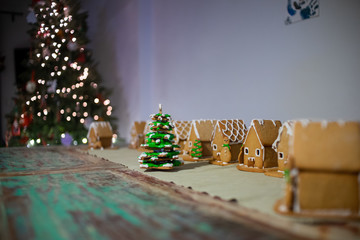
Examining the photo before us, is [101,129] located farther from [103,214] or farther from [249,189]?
[103,214]

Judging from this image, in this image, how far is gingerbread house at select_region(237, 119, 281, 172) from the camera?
2.84 m

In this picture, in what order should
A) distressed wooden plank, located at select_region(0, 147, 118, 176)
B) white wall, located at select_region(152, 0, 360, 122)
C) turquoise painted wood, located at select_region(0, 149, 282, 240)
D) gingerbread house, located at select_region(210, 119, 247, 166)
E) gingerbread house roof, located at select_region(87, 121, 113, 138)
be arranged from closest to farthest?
turquoise painted wood, located at select_region(0, 149, 282, 240), distressed wooden plank, located at select_region(0, 147, 118, 176), white wall, located at select_region(152, 0, 360, 122), gingerbread house, located at select_region(210, 119, 247, 166), gingerbread house roof, located at select_region(87, 121, 113, 138)

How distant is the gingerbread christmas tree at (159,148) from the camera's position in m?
2.91

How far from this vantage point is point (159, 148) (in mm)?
2936

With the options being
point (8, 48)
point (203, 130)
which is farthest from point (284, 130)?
point (8, 48)

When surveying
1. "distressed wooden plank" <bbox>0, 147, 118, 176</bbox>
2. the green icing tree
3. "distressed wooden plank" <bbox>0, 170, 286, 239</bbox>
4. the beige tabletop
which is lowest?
the beige tabletop

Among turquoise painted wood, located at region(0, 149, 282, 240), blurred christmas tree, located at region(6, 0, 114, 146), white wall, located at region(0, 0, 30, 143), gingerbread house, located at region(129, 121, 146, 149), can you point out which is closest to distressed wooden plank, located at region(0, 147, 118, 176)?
turquoise painted wood, located at region(0, 149, 282, 240)

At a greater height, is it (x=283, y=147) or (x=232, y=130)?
(x=232, y=130)

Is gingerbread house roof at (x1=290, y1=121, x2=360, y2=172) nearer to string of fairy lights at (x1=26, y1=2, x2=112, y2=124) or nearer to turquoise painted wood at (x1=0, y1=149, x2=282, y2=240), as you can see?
turquoise painted wood at (x1=0, y1=149, x2=282, y2=240)

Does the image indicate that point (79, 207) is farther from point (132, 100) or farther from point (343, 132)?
point (132, 100)

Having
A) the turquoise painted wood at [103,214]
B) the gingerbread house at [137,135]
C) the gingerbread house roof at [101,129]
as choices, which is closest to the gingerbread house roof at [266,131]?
the turquoise painted wood at [103,214]

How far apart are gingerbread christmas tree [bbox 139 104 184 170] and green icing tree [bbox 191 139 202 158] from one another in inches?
25.4

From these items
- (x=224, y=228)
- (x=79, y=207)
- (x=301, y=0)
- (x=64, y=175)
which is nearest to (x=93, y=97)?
(x=64, y=175)

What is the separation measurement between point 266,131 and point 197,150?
1001 mm
